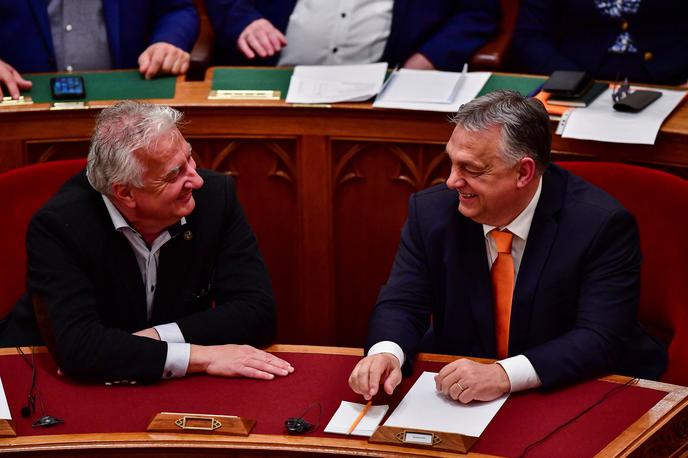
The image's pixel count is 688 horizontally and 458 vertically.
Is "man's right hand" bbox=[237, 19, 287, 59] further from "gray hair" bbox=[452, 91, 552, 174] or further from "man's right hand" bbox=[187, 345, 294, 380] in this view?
"man's right hand" bbox=[187, 345, 294, 380]

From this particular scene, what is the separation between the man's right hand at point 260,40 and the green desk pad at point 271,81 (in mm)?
128

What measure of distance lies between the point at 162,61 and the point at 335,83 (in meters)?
0.67

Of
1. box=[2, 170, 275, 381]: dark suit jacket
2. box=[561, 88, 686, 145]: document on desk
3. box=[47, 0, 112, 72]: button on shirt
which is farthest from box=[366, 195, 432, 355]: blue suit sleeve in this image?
box=[47, 0, 112, 72]: button on shirt

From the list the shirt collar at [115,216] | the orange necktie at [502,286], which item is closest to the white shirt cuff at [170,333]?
the shirt collar at [115,216]

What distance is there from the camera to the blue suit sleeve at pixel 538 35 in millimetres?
3990

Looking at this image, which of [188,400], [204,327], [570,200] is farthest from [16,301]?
[570,200]

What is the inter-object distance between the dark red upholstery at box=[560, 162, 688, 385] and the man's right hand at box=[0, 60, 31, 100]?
1922 millimetres

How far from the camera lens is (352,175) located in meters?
3.66

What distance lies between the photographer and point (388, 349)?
7.98 ft

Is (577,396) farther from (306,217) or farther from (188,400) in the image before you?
(306,217)

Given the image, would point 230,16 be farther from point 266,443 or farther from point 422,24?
point 266,443

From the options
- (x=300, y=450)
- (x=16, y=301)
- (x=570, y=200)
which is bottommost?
(x=16, y=301)

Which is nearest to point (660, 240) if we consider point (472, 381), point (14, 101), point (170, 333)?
point (472, 381)

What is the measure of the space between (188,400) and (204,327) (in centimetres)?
36
